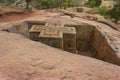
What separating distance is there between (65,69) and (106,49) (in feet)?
15.3

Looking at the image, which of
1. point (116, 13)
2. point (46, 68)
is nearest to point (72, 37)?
point (46, 68)

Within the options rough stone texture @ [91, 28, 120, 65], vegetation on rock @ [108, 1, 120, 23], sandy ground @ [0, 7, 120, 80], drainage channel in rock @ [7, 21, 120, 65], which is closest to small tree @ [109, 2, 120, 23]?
vegetation on rock @ [108, 1, 120, 23]

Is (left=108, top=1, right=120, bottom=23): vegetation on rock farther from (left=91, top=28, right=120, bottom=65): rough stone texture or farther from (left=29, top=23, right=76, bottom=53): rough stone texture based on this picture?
(left=29, top=23, right=76, bottom=53): rough stone texture

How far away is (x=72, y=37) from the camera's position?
353 inches

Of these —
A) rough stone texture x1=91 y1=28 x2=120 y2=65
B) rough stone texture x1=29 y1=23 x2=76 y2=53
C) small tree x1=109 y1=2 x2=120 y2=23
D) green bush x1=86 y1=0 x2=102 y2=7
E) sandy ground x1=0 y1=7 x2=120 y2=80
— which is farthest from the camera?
green bush x1=86 y1=0 x2=102 y2=7

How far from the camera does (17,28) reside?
35.8 ft

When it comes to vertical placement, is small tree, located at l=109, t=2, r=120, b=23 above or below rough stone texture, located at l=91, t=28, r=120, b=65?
above

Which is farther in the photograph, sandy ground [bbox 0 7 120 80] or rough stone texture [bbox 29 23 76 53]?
rough stone texture [bbox 29 23 76 53]

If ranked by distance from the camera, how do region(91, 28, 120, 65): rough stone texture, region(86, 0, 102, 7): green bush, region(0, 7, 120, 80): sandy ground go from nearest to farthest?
region(0, 7, 120, 80): sandy ground, region(91, 28, 120, 65): rough stone texture, region(86, 0, 102, 7): green bush

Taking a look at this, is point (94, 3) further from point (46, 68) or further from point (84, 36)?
point (46, 68)

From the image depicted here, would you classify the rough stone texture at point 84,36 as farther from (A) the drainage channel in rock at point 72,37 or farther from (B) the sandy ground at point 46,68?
(B) the sandy ground at point 46,68

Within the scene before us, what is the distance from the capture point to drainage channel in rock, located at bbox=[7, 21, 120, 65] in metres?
8.12

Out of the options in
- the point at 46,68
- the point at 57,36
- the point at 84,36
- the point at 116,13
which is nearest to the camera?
the point at 46,68

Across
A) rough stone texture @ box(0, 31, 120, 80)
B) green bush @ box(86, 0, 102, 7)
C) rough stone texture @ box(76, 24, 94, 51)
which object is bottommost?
rough stone texture @ box(76, 24, 94, 51)
